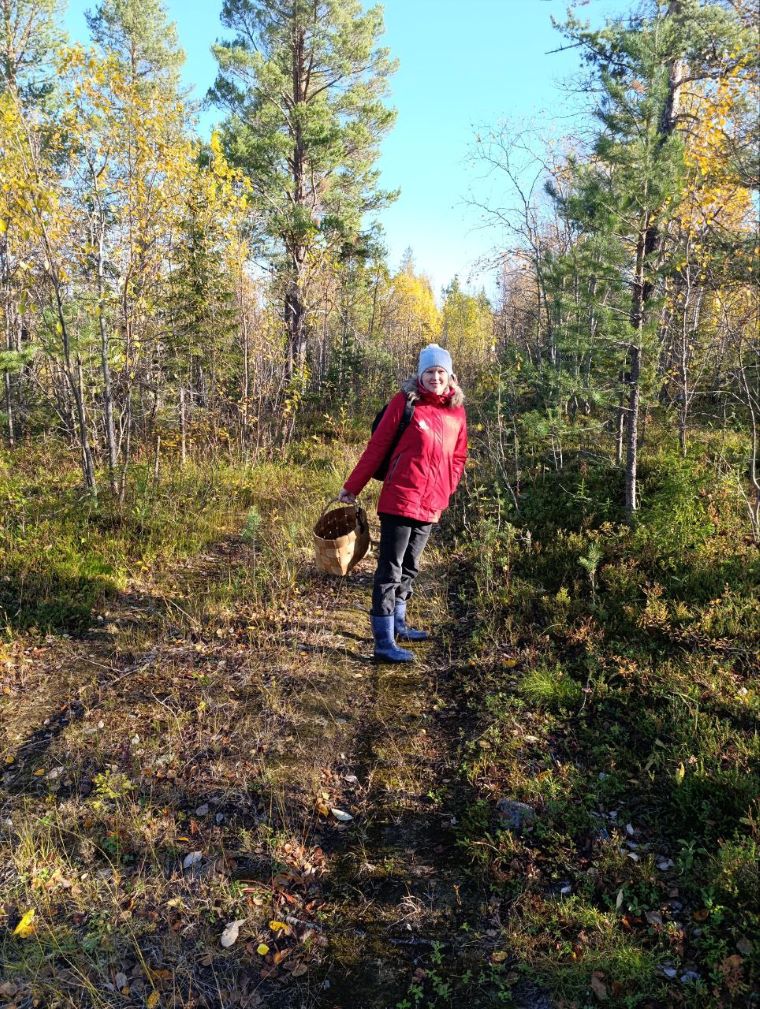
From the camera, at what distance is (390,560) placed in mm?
4066

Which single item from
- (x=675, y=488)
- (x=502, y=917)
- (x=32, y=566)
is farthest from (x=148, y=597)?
(x=675, y=488)

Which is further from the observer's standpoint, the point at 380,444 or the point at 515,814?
the point at 380,444

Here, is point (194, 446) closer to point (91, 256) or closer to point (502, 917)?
point (91, 256)

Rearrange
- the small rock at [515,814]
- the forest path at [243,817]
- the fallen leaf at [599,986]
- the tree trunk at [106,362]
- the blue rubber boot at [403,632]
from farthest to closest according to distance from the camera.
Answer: the tree trunk at [106,362], the blue rubber boot at [403,632], the small rock at [515,814], the forest path at [243,817], the fallen leaf at [599,986]

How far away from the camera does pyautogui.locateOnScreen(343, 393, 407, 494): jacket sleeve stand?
385cm

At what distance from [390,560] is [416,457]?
0.78 m

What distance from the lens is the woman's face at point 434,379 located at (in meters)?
3.80

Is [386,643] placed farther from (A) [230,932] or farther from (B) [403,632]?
(A) [230,932]

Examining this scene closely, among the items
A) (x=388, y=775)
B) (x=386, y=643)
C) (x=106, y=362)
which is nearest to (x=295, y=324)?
(x=106, y=362)

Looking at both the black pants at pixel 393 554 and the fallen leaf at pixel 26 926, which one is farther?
the black pants at pixel 393 554

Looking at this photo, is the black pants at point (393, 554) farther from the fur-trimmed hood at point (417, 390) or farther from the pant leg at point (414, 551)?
the fur-trimmed hood at point (417, 390)

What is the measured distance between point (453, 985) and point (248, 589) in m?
3.65

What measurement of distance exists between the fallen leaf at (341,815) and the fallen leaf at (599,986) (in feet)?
4.25

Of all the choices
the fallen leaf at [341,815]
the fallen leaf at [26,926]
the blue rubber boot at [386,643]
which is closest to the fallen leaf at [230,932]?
the fallen leaf at [341,815]
